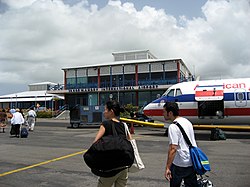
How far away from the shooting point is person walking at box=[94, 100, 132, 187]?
13.4ft

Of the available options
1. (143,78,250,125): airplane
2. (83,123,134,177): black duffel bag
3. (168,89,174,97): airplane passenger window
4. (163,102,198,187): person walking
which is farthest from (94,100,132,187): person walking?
(168,89,174,97): airplane passenger window

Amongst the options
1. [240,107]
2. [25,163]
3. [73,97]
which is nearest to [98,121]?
[240,107]

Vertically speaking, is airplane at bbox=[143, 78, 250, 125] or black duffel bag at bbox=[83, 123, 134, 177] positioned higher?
airplane at bbox=[143, 78, 250, 125]

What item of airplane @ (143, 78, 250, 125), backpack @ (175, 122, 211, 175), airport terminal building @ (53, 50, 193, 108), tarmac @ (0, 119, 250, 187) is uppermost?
airport terminal building @ (53, 50, 193, 108)

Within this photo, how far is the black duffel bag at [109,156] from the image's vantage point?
12.5 feet

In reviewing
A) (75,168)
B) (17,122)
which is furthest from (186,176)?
(17,122)

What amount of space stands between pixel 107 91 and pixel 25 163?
132 ft

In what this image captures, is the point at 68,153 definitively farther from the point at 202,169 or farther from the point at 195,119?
the point at 195,119

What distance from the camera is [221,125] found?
17.1m

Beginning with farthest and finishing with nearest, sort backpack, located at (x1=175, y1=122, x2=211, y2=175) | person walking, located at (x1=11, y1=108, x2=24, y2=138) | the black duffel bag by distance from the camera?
person walking, located at (x1=11, y1=108, x2=24, y2=138), backpack, located at (x1=175, y1=122, x2=211, y2=175), the black duffel bag

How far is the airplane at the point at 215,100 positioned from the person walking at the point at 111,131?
41.4ft

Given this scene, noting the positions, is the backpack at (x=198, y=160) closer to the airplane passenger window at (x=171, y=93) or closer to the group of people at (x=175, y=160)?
the group of people at (x=175, y=160)

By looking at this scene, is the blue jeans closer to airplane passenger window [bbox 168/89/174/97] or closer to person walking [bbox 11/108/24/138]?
airplane passenger window [bbox 168/89/174/97]

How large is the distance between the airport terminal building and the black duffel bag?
40970mm
